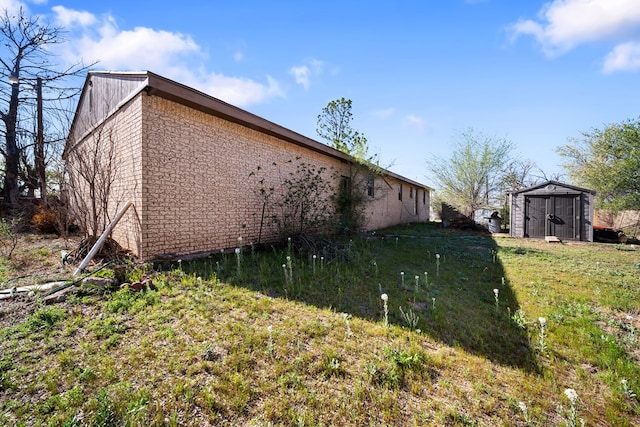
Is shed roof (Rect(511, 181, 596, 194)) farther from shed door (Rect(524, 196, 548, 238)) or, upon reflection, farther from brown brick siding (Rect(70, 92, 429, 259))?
brown brick siding (Rect(70, 92, 429, 259))

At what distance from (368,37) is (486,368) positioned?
749cm

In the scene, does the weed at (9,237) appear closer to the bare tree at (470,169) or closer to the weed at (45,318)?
the weed at (45,318)

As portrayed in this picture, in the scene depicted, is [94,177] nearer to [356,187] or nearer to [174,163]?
[174,163]

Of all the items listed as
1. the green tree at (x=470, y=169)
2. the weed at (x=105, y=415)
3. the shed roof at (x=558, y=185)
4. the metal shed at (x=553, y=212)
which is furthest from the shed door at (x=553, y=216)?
the weed at (x=105, y=415)

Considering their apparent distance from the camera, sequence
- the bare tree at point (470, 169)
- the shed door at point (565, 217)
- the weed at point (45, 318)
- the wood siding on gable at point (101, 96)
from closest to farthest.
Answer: the weed at point (45, 318)
the wood siding on gable at point (101, 96)
the shed door at point (565, 217)
the bare tree at point (470, 169)

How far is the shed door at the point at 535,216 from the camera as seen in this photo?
11211 mm

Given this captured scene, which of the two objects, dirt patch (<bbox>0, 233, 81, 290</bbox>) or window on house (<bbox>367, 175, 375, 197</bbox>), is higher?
window on house (<bbox>367, 175, 375, 197</bbox>)

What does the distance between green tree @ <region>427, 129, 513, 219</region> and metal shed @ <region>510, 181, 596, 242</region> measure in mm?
3258

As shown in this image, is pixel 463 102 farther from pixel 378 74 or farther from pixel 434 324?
pixel 434 324

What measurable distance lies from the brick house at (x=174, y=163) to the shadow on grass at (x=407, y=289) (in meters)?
0.72

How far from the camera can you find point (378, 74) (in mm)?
7746

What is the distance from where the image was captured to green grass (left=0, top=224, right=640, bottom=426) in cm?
172

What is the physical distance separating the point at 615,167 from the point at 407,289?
13.5 m

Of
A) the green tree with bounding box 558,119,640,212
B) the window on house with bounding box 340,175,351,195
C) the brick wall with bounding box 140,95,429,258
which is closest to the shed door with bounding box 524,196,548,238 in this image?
the green tree with bounding box 558,119,640,212
